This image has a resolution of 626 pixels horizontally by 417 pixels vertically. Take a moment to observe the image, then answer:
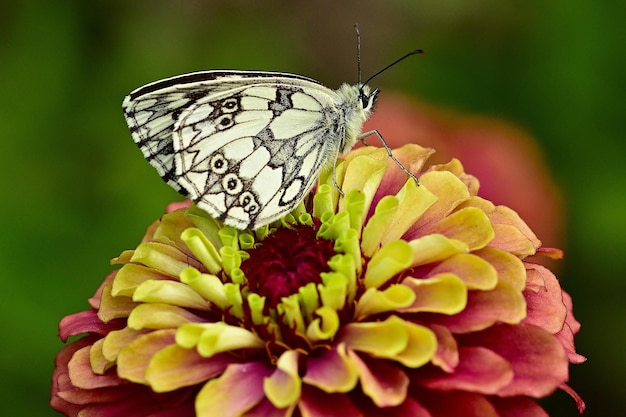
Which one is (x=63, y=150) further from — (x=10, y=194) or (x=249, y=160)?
(x=249, y=160)

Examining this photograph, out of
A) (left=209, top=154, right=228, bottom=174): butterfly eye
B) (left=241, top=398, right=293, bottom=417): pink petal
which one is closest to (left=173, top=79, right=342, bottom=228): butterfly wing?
(left=209, top=154, right=228, bottom=174): butterfly eye

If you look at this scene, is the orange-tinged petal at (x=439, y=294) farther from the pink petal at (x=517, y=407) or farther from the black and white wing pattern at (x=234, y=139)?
the black and white wing pattern at (x=234, y=139)

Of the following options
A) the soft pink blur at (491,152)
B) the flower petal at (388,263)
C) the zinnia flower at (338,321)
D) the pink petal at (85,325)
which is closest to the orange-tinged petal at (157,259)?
the zinnia flower at (338,321)

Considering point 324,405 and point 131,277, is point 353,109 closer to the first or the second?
point 131,277

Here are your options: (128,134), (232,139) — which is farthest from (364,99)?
(128,134)

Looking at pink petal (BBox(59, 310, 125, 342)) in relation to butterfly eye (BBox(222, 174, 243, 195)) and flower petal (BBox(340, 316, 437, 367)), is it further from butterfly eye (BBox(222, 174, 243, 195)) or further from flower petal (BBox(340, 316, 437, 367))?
flower petal (BBox(340, 316, 437, 367))
